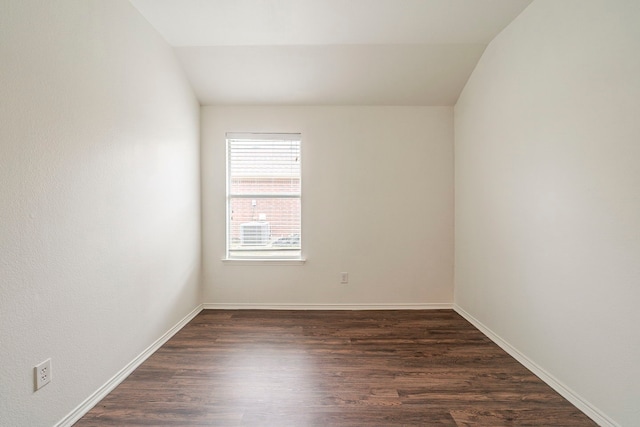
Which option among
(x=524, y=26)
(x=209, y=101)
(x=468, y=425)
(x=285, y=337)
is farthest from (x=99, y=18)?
(x=468, y=425)

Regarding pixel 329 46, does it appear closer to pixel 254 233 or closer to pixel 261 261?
pixel 254 233

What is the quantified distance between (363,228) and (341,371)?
164 cm

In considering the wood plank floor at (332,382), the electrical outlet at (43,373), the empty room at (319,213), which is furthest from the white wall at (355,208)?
the electrical outlet at (43,373)

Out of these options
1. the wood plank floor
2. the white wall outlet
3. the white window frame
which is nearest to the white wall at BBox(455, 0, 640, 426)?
the wood plank floor

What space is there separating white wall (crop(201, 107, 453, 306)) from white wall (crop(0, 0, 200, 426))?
0.81m

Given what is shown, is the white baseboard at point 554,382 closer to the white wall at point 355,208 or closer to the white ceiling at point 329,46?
→ the white wall at point 355,208

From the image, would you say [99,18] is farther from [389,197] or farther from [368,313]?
[368,313]

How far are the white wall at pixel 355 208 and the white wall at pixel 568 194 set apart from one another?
24.6 inches

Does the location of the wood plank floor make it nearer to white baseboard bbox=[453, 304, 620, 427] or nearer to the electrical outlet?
white baseboard bbox=[453, 304, 620, 427]

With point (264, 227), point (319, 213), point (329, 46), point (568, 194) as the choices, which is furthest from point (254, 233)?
point (568, 194)

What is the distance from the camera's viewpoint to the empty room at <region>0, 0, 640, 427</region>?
1.48 metres

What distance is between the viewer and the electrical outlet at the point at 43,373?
1.39m

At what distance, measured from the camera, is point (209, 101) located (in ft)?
10.8

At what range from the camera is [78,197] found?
64.8 inches
